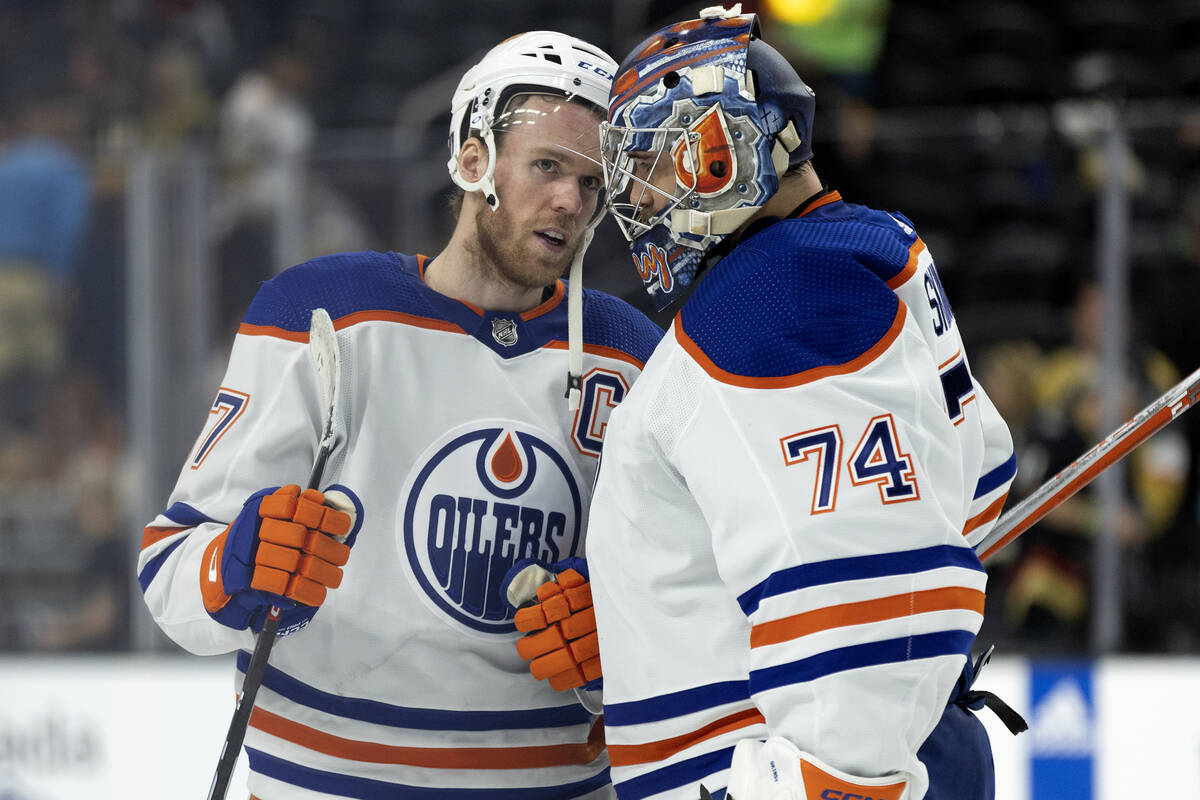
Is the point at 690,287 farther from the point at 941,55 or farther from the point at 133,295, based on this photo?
the point at 941,55

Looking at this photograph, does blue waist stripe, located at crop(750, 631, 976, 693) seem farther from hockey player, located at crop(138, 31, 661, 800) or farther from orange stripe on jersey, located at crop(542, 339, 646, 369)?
orange stripe on jersey, located at crop(542, 339, 646, 369)

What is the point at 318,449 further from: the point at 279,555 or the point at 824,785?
the point at 824,785

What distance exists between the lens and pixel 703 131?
1499mm

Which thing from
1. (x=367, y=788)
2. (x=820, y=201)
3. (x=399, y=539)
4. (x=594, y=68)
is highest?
(x=594, y=68)

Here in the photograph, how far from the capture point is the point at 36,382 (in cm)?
383

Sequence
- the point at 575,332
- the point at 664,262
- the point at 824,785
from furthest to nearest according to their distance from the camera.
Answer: the point at 575,332 < the point at 664,262 < the point at 824,785

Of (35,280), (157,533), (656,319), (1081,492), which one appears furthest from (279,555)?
(35,280)

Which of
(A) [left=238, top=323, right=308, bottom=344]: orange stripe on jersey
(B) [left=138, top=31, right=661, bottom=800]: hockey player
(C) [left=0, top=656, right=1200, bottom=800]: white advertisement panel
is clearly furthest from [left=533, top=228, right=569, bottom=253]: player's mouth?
(C) [left=0, top=656, right=1200, bottom=800]: white advertisement panel

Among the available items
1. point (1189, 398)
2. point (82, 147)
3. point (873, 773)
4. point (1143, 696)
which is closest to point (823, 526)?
point (873, 773)

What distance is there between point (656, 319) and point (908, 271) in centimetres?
202

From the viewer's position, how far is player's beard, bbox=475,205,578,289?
183 centimetres

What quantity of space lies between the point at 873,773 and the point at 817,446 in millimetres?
299

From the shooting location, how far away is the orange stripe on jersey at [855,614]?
130cm

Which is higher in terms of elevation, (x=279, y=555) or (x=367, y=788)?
(x=279, y=555)
